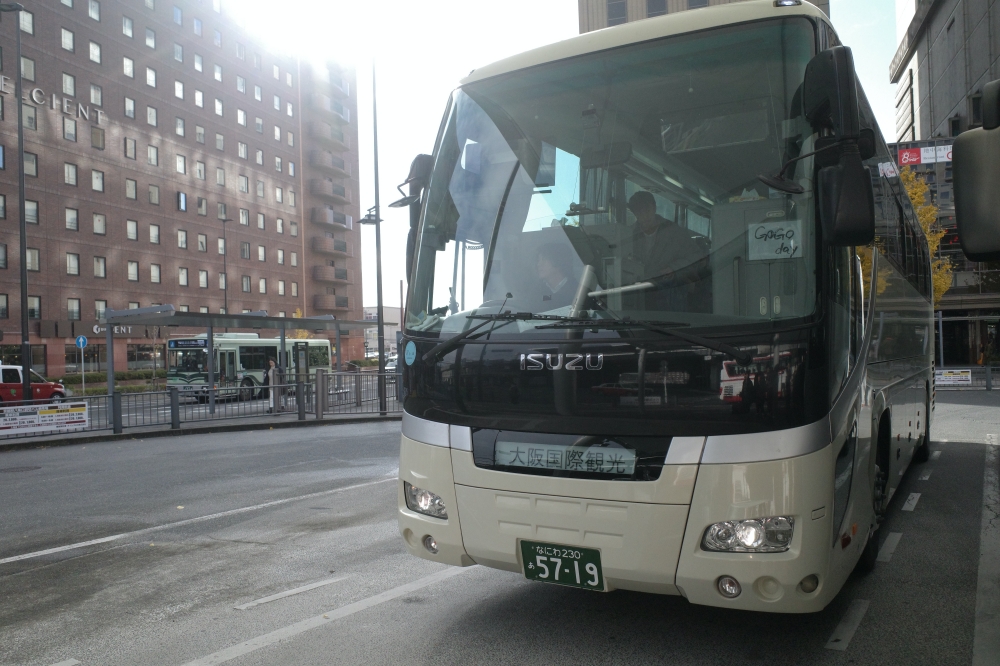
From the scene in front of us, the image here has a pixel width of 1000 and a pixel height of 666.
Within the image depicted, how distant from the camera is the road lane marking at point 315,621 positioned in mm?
4203

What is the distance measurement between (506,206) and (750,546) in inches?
84.6

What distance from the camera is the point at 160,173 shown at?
5756cm

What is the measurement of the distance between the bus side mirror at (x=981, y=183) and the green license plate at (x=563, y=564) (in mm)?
2057

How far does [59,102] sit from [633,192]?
179 ft

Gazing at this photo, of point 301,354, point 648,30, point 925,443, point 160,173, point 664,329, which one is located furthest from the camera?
point 160,173

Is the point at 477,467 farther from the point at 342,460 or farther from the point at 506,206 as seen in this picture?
the point at 342,460

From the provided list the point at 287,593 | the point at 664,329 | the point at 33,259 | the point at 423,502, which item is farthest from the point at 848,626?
the point at 33,259

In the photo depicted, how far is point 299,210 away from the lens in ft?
246

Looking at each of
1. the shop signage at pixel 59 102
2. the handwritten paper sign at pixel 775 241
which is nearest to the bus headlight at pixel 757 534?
the handwritten paper sign at pixel 775 241

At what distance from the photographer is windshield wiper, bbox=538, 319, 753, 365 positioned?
3584 mm

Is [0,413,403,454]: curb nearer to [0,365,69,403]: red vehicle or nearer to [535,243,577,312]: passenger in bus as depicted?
[0,365,69,403]: red vehicle

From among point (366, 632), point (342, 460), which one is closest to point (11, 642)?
point (366, 632)

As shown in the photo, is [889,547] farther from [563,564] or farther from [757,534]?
[563,564]

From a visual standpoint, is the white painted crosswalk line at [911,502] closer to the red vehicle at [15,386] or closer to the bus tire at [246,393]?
the bus tire at [246,393]
